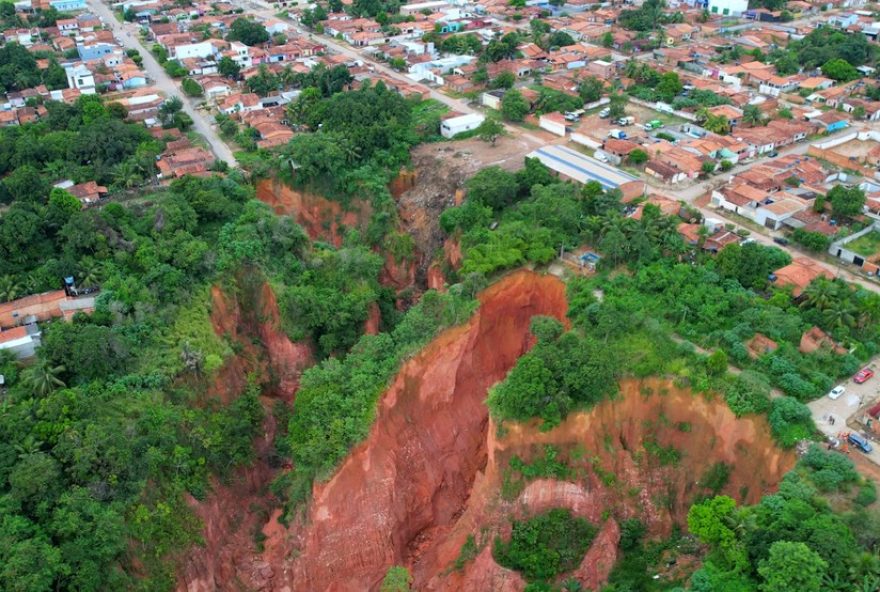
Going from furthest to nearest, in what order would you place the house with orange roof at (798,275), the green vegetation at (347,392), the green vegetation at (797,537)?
the house with orange roof at (798,275) < the green vegetation at (347,392) < the green vegetation at (797,537)

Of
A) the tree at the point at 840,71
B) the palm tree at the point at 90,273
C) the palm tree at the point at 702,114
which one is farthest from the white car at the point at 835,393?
the tree at the point at 840,71

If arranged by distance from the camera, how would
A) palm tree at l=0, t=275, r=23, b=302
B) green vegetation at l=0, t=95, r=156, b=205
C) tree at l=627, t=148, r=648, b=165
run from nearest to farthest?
palm tree at l=0, t=275, r=23, b=302
green vegetation at l=0, t=95, r=156, b=205
tree at l=627, t=148, r=648, b=165

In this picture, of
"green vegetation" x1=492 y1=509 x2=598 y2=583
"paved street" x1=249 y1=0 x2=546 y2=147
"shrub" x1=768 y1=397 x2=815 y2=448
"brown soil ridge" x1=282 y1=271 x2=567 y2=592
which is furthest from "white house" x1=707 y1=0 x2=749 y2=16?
"green vegetation" x1=492 y1=509 x2=598 y2=583

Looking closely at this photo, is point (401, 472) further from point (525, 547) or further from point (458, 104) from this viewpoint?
Result: point (458, 104)

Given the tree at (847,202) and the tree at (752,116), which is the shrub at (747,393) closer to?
the tree at (847,202)

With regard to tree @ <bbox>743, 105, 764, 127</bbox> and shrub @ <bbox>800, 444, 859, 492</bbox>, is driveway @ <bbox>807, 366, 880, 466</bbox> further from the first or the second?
tree @ <bbox>743, 105, 764, 127</bbox>

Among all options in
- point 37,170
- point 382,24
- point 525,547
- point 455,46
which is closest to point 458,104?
point 455,46

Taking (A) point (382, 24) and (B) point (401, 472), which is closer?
(B) point (401, 472)
